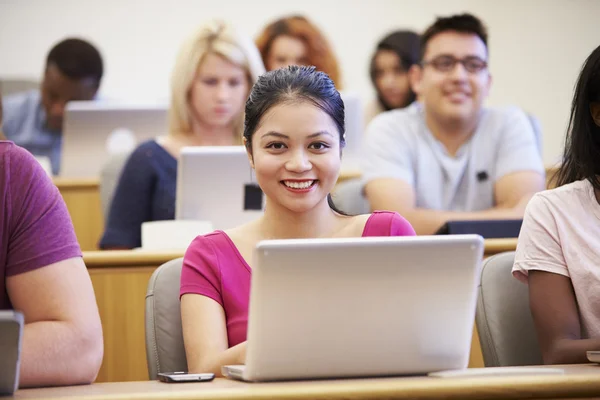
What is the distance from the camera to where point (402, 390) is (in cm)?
120

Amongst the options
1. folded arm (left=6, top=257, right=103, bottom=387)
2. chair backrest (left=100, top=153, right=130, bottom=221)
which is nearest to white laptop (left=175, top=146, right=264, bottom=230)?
chair backrest (left=100, top=153, right=130, bottom=221)

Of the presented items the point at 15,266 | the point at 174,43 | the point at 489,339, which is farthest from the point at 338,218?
the point at 174,43

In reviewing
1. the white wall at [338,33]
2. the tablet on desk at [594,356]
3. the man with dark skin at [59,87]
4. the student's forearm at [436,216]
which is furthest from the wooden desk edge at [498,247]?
the white wall at [338,33]

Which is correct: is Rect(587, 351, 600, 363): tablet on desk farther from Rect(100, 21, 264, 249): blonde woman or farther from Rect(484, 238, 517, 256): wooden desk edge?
Rect(100, 21, 264, 249): blonde woman

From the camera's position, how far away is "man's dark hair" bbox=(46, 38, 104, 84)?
503cm

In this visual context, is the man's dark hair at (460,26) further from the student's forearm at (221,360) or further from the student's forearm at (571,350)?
the student's forearm at (221,360)

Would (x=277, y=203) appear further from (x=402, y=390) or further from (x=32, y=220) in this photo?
(x=402, y=390)

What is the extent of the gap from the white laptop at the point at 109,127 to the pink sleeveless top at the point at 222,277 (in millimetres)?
2047

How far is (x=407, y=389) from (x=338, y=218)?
72 cm

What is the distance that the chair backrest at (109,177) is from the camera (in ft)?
11.1

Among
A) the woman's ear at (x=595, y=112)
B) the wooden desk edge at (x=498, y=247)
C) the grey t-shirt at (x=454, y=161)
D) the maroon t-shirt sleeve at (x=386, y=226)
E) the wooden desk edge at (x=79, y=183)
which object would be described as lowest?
the wooden desk edge at (x=498, y=247)

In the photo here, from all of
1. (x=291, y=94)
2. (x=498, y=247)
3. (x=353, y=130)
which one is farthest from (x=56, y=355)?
(x=353, y=130)

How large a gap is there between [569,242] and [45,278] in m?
0.90

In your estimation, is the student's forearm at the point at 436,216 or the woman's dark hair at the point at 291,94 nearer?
the woman's dark hair at the point at 291,94
